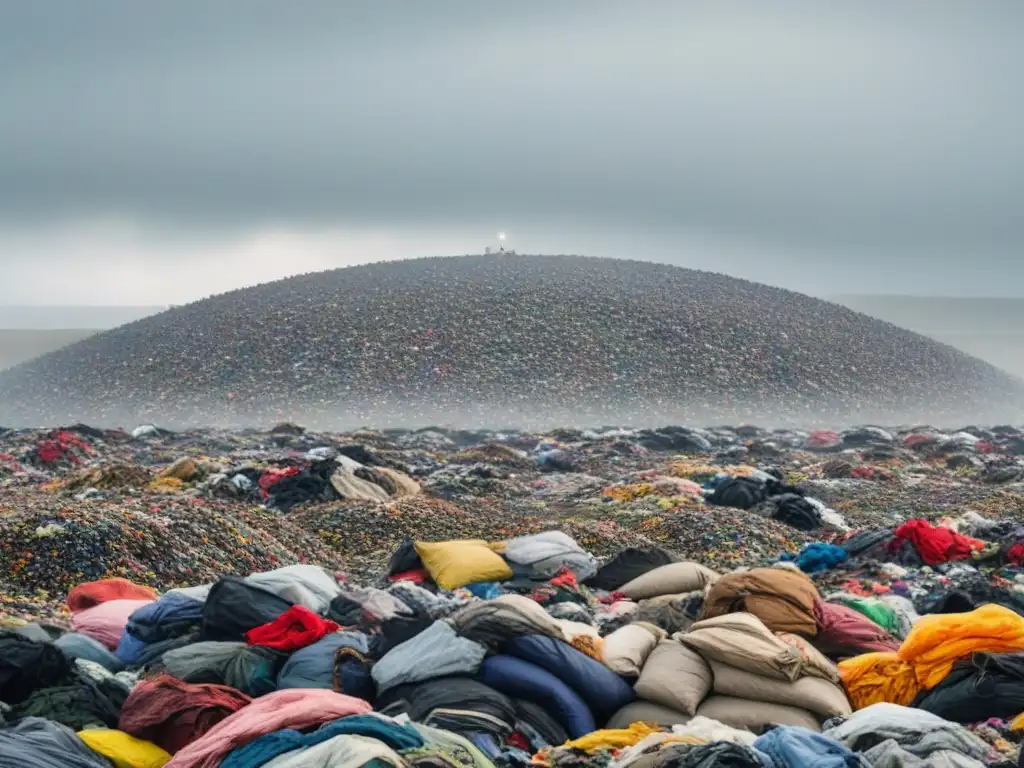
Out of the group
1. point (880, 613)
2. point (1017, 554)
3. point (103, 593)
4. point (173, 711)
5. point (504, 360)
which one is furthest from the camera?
point (504, 360)

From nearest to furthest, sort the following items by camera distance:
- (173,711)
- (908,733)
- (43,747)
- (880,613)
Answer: (43,747)
(908,733)
(173,711)
(880,613)

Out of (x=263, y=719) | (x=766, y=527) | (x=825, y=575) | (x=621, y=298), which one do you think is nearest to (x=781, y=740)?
(x=263, y=719)

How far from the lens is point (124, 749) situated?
17.8 ft

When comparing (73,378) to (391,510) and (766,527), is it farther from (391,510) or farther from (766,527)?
(766,527)

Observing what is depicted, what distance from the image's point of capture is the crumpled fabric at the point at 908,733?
199 inches

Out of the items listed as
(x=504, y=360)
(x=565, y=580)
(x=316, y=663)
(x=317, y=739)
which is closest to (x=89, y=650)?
(x=316, y=663)

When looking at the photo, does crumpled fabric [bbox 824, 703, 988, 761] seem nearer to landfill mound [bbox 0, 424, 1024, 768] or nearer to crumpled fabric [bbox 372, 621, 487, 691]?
landfill mound [bbox 0, 424, 1024, 768]

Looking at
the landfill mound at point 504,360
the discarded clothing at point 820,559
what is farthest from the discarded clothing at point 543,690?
the landfill mound at point 504,360

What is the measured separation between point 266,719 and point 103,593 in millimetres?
3775

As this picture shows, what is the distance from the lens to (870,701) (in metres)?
6.35

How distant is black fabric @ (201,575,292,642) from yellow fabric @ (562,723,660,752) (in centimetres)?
241

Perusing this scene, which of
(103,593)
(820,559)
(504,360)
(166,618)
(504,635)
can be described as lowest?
(820,559)

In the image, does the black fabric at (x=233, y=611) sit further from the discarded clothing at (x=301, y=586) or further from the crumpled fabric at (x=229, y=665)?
the crumpled fabric at (x=229, y=665)

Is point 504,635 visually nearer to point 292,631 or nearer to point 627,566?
point 292,631
